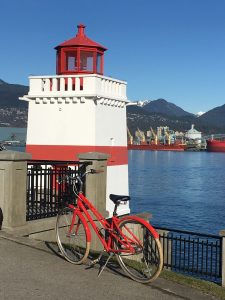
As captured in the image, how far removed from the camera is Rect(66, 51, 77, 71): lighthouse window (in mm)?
19922

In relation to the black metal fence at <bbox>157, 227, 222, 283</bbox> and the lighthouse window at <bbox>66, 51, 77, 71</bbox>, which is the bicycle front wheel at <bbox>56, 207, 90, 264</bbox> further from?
the lighthouse window at <bbox>66, 51, 77, 71</bbox>

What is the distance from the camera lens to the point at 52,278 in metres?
6.62

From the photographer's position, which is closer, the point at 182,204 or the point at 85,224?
the point at 85,224

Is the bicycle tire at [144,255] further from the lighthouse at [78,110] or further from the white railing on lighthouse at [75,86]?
the white railing on lighthouse at [75,86]

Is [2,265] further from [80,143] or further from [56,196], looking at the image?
[80,143]

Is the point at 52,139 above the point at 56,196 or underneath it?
above

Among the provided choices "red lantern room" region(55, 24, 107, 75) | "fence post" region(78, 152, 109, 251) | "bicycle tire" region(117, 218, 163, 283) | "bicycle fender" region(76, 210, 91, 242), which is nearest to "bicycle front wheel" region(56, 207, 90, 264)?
"bicycle fender" region(76, 210, 91, 242)

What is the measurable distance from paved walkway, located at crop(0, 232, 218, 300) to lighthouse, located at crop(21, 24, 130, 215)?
11.6m

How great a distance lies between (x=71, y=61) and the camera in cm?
2009

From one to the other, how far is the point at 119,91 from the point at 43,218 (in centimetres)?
1084

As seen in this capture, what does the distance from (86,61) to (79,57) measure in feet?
1.37

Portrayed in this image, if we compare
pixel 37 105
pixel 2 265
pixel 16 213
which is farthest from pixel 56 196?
pixel 37 105

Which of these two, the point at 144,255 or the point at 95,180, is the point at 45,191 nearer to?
the point at 95,180

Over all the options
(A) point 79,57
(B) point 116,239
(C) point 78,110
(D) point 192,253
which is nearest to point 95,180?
(B) point 116,239
